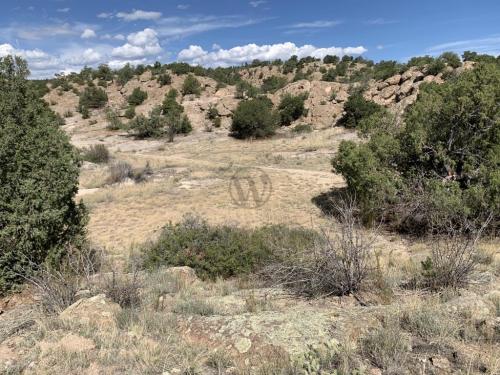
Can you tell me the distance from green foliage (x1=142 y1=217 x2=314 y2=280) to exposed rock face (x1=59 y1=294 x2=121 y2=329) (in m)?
3.41

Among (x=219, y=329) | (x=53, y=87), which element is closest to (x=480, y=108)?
(x=219, y=329)

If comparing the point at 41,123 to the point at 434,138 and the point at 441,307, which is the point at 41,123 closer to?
the point at 441,307

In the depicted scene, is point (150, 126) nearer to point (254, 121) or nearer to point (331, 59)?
point (254, 121)

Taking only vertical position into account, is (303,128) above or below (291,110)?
below

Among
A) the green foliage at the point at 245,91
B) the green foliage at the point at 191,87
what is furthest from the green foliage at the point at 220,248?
the green foliage at the point at 191,87

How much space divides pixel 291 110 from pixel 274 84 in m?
14.4

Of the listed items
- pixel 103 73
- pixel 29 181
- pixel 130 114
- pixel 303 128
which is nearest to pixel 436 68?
pixel 303 128

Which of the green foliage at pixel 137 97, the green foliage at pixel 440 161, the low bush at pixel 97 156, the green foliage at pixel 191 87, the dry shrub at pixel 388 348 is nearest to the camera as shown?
the dry shrub at pixel 388 348

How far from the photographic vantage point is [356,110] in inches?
1223

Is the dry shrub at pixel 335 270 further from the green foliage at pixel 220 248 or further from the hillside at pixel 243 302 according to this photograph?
the green foliage at pixel 220 248

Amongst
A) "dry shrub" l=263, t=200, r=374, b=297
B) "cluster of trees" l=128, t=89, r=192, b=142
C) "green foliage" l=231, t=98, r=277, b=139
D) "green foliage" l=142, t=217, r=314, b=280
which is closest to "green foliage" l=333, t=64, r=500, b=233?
"green foliage" l=142, t=217, r=314, b=280

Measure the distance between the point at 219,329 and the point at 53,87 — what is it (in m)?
56.7

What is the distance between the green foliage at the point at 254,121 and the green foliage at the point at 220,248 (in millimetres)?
22602

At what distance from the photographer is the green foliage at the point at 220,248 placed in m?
8.48
